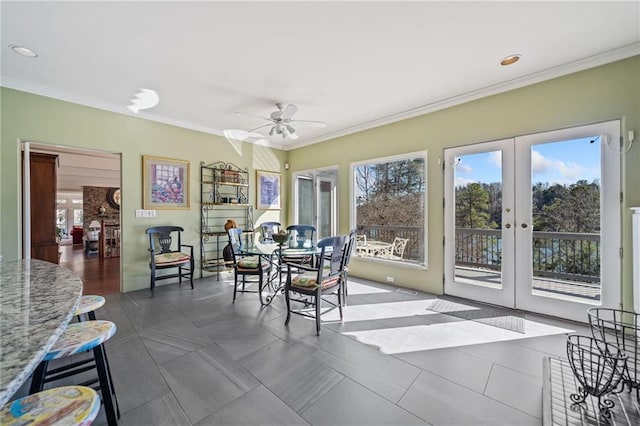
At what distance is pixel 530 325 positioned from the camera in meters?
2.83

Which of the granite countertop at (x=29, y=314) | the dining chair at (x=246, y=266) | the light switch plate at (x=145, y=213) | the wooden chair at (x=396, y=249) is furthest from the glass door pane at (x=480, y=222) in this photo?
the light switch plate at (x=145, y=213)

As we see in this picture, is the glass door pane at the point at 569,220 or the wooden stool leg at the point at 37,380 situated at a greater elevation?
the glass door pane at the point at 569,220

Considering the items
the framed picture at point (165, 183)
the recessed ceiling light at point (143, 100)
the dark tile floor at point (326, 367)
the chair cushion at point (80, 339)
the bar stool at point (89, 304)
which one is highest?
the recessed ceiling light at point (143, 100)

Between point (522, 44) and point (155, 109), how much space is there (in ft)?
15.4

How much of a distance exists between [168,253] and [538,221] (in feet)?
17.2

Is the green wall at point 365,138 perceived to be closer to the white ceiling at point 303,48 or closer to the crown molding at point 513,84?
the crown molding at point 513,84

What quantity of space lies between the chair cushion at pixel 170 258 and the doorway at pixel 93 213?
626mm

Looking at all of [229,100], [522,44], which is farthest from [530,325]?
[229,100]

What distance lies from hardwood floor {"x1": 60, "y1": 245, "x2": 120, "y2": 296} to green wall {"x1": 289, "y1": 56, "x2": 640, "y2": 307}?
4.10 metres

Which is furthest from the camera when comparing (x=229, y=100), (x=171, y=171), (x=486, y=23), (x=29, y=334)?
(x=171, y=171)

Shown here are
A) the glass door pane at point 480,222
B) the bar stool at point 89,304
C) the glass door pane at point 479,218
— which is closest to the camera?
the bar stool at point 89,304

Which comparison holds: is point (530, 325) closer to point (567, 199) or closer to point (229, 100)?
point (567, 199)

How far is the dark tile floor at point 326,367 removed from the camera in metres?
1.66

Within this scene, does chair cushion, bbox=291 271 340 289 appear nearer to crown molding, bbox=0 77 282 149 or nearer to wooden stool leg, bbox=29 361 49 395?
wooden stool leg, bbox=29 361 49 395
